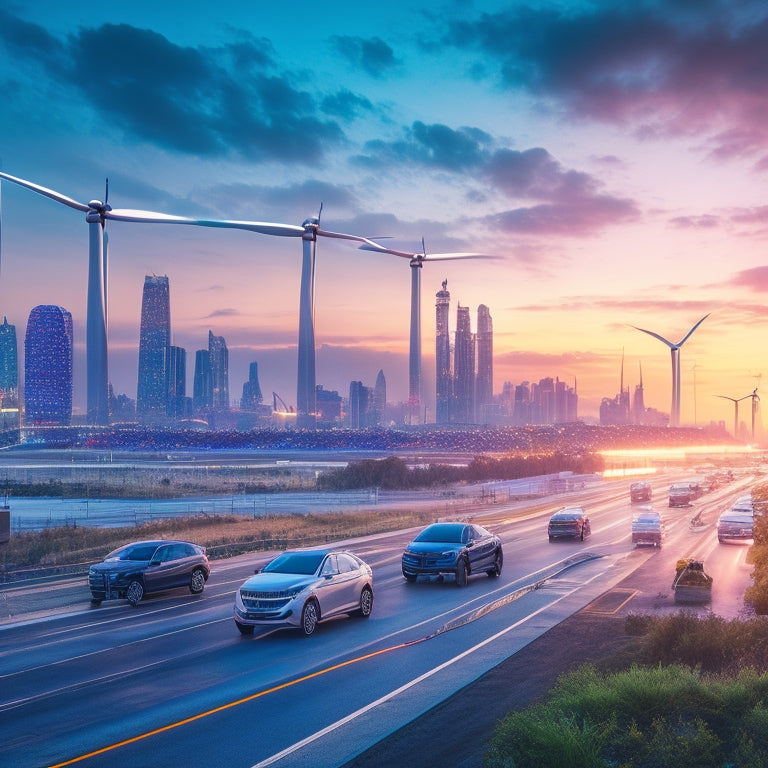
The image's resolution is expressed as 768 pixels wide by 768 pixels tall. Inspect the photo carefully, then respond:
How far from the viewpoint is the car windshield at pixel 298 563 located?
62.8 feet

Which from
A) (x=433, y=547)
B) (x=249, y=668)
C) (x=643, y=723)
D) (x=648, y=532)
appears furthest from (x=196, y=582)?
(x=648, y=532)

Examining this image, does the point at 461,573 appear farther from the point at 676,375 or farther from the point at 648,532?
the point at 676,375

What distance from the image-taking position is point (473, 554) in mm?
26422

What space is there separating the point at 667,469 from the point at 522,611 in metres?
119

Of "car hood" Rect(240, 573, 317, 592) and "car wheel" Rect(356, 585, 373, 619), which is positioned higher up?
"car hood" Rect(240, 573, 317, 592)

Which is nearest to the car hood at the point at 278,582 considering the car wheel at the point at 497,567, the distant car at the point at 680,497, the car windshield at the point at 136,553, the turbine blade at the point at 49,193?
the car windshield at the point at 136,553

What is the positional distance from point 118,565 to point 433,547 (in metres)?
9.14

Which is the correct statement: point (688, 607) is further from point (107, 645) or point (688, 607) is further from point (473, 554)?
point (107, 645)

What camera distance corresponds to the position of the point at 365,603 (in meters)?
20.5

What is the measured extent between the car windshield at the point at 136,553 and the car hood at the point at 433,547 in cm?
760

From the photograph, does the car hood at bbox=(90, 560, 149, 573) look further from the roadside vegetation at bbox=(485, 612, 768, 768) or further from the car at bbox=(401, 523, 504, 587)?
the roadside vegetation at bbox=(485, 612, 768, 768)

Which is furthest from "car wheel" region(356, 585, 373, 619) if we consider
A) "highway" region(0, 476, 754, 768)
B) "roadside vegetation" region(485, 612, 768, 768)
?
"roadside vegetation" region(485, 612, 768, 768)

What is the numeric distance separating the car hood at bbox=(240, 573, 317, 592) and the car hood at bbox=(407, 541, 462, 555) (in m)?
7.73

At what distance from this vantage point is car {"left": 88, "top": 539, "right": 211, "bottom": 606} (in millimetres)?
23031
